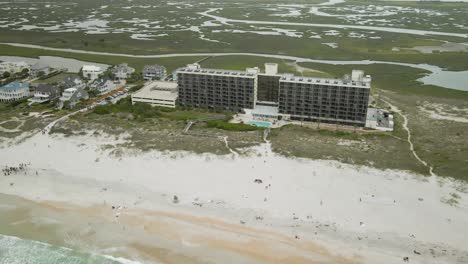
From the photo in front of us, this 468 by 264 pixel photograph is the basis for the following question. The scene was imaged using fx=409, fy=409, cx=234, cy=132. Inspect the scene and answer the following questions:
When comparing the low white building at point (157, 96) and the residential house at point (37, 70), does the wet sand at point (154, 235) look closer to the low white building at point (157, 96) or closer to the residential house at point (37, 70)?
the low white building at point (157, 96)

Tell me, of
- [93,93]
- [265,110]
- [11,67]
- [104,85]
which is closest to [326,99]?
[265,110]

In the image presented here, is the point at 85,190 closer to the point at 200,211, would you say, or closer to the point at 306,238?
the point at 200,211

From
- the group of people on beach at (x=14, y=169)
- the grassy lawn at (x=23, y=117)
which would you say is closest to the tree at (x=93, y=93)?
the grassy lawn at (x=23, y=117)

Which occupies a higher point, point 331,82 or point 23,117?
point 331,82

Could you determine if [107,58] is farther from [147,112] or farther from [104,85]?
[147,112]

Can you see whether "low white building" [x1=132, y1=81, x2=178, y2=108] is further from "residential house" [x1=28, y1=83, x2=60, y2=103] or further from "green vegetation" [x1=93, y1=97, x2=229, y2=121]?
"residential house" [x1=28, y1=83, x2=60, y2=103]

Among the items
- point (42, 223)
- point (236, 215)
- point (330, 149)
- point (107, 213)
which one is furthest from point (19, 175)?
point (330, 149)

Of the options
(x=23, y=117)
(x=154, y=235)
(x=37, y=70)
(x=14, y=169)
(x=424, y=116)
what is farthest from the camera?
(x=37, y=70)

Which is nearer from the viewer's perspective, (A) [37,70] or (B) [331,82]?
(B) [331,82]
